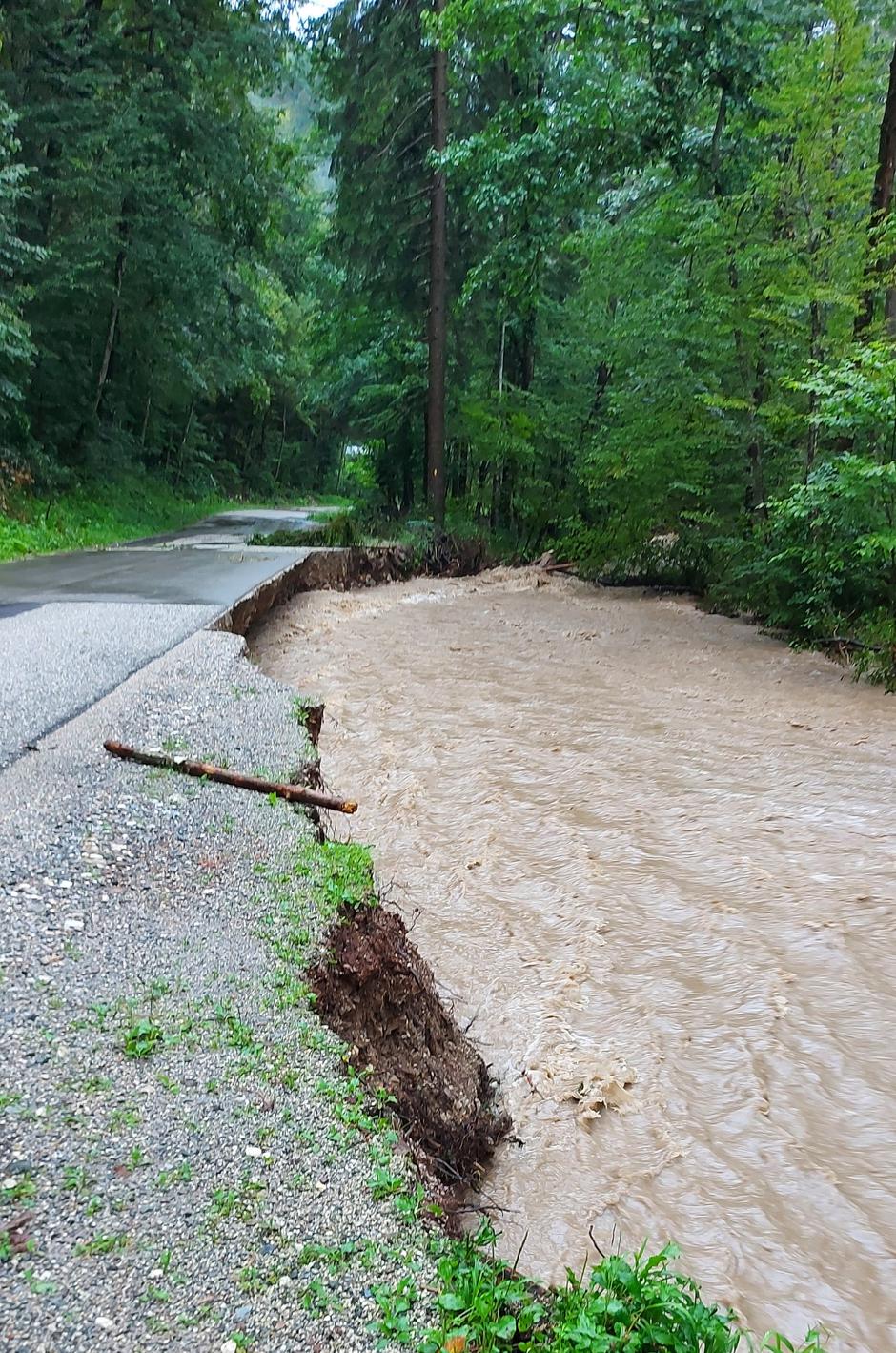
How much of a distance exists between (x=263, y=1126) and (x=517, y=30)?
56.6 ft

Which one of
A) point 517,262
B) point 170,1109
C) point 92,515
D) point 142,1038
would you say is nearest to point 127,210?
point 92,515

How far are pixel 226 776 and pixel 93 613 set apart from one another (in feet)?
14.8

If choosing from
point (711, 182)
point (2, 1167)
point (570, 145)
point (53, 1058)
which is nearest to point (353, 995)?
point (53, 1058)

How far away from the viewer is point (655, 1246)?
9.64ft

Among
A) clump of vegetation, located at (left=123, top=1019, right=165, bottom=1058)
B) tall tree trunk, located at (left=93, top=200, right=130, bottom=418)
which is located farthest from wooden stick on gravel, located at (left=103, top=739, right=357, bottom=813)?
tall tree trunk, located at (left=93, top=200, right=130, bottom=418)

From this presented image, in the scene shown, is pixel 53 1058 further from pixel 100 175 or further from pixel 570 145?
pixel 100 175

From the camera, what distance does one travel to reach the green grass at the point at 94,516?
1508cm

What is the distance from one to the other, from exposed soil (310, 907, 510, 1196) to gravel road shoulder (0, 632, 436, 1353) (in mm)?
199

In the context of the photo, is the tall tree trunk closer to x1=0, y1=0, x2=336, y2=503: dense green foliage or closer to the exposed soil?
x1=0, y1=0, x2=336, y2=503: dense green foliage

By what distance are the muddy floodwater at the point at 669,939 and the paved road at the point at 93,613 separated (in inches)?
61.9

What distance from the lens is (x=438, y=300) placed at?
60.0 ft

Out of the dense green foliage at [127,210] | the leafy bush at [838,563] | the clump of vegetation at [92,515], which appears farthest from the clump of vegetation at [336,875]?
the dense green foliage at [127,210]

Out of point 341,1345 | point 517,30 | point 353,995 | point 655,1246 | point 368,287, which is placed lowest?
point 655,1246

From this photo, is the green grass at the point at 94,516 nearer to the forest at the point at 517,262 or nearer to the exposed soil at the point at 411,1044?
the forest at the point at 517,262
